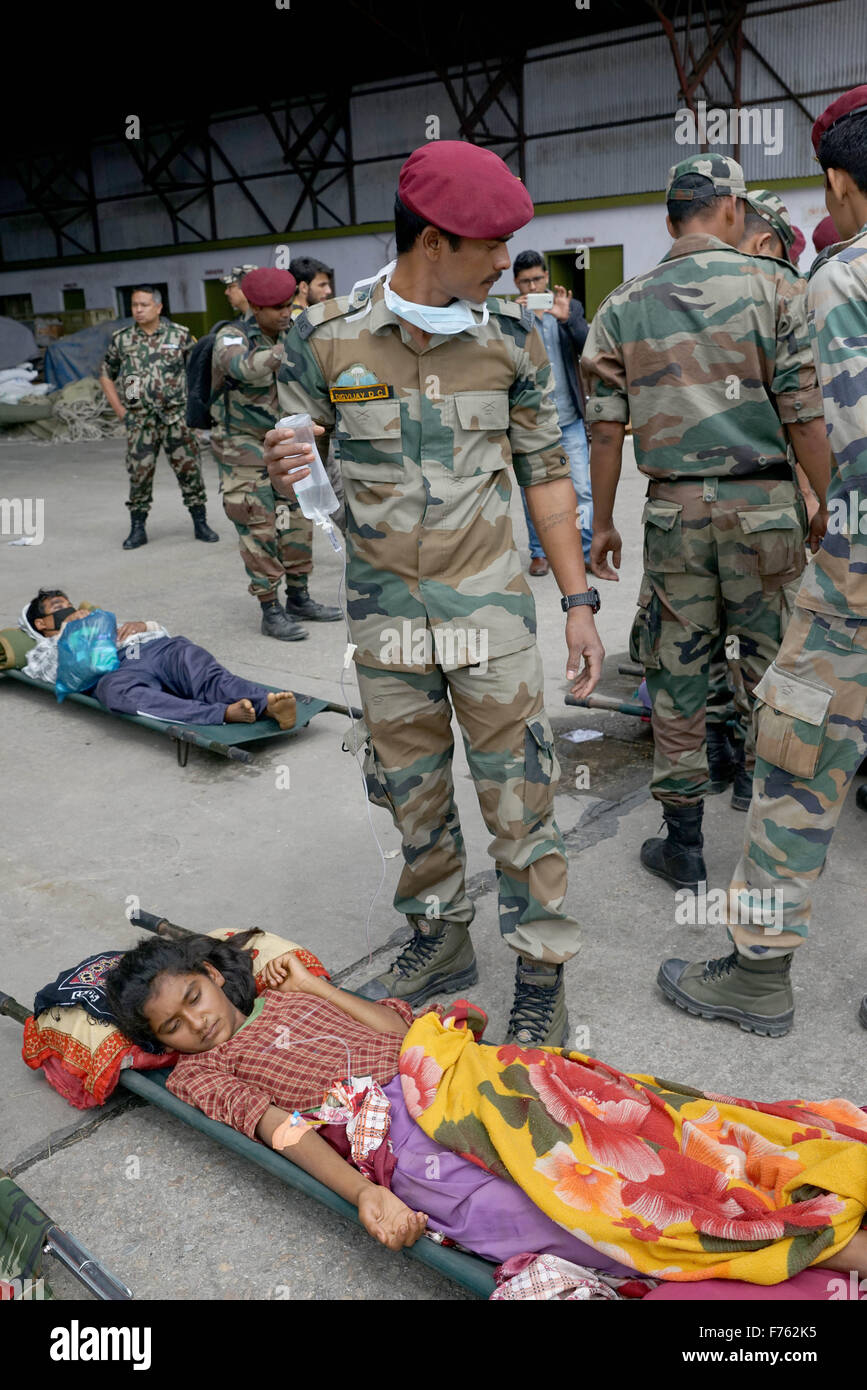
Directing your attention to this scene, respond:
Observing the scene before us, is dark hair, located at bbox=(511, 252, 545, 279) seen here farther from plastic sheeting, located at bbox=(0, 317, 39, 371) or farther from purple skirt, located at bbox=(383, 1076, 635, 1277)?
plastic sheeting, located at bbox=(0, 317, 39, 371)

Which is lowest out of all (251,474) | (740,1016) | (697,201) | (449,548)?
(740,1016)

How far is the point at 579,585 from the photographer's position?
2.61 m

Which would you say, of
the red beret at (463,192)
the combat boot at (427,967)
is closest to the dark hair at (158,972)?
the combat boot at (427,967)

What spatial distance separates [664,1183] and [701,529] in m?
1.79

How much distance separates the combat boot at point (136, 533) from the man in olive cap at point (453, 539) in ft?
20.4

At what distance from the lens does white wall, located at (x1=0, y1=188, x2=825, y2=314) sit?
15625mm

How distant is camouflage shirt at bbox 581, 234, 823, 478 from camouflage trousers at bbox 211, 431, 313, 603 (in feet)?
10.3

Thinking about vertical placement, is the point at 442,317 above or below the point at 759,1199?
above

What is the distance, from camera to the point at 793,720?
2.38 metres

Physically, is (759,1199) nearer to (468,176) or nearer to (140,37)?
(468,176)

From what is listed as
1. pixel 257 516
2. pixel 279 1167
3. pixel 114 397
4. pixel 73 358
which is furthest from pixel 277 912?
pixel 73 358

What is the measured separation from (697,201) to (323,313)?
1.18 m

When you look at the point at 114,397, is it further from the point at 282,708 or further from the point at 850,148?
the point at 850,148
